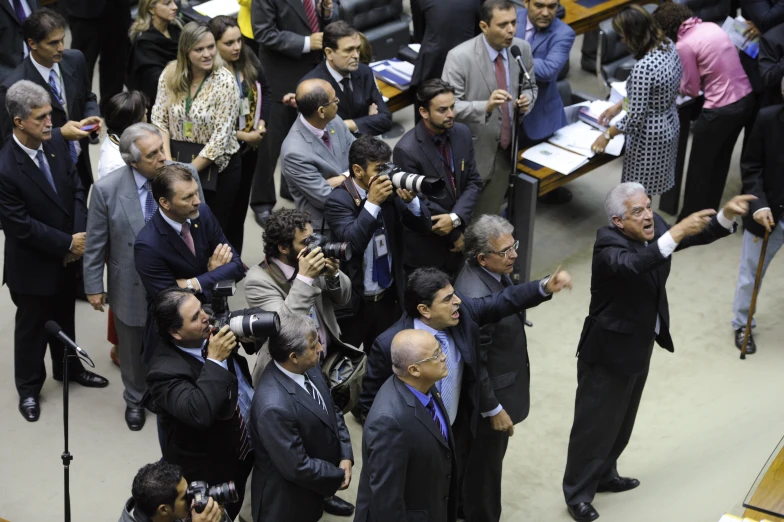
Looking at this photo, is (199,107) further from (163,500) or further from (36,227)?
(163,500)

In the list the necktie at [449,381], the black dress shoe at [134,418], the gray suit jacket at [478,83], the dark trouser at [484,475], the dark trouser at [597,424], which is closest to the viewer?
the necktie at [449,381]

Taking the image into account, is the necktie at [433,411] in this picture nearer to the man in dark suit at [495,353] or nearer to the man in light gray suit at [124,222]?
the man in dark suit at [495,353]

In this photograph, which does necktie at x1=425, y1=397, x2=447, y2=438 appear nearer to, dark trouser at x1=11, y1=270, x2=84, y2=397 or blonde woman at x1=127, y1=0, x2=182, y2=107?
dark trouser at x1=11, y1=270, x2=84, y2=397

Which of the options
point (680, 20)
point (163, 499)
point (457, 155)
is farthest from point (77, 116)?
point (680, 20)

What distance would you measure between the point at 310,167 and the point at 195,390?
5.61 feet

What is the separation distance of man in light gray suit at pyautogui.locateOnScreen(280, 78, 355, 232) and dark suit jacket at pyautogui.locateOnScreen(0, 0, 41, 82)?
2.14 m

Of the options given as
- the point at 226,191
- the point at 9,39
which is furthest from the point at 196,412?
the point at 9,39

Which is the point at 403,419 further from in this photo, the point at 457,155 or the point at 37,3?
the point at 37,3

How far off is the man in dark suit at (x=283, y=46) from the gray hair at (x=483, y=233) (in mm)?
2450

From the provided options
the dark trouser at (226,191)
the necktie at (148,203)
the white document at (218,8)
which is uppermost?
the necktie at (148,203)

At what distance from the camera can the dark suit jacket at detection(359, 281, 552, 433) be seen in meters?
4.25

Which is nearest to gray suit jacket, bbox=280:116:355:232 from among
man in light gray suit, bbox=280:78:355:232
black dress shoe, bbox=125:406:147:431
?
man in light gray suit, bbox=280:78:355:232

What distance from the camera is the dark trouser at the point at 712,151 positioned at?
677cm

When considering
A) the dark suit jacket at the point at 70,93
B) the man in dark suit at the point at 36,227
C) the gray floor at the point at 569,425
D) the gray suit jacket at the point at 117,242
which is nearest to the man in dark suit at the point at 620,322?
the gray floor at the point at 569,425
